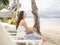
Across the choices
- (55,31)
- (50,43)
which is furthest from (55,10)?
(50,43)

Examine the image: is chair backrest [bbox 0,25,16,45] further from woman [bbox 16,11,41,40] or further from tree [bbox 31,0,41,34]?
tree [bbox 31,0,41,34]

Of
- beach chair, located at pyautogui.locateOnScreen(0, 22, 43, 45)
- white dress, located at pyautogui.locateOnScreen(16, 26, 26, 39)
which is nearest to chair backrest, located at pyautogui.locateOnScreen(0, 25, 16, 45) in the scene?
beach chair, located at pyautogui.locateOnScreen(0, 22, 43, 45)

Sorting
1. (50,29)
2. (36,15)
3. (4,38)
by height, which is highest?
(36,15)

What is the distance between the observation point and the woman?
7.86 ft

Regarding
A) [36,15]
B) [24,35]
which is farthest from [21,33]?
[36,15]

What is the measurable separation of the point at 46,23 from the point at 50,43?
0.24 m

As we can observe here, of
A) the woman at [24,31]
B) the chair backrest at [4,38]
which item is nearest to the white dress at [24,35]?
the woman at [24,31]

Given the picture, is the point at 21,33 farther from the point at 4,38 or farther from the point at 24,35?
the point at 4,38

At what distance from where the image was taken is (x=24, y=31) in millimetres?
2406

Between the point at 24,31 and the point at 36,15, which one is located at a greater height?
the point at 36,15

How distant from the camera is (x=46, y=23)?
2.39 meters

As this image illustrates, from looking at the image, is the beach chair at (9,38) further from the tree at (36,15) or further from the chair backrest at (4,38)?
the tree at (36,15)

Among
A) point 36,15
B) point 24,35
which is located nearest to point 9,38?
point 24,35

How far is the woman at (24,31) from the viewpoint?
2396mm
